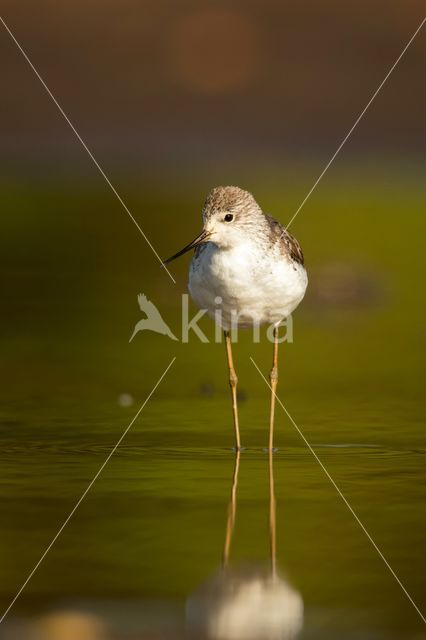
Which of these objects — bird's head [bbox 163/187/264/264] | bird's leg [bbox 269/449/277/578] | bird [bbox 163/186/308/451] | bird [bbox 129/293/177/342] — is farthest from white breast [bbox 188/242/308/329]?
bird [bbox 129/293/177/342]

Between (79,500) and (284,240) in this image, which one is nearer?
(79,500)

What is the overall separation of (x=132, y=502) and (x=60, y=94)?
28.1 metres

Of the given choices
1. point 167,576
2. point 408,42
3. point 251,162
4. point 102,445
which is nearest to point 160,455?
point 102,445

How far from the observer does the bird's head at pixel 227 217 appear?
10414mm

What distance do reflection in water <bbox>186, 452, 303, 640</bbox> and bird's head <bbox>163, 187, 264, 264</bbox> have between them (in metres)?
3.60

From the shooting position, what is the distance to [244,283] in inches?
413

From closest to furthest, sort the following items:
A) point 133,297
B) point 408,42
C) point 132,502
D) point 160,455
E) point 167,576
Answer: point 167,576 → point 132,502 → point 160,455 → point 133,297 → point 408,42

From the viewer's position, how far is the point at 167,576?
7.00 meters

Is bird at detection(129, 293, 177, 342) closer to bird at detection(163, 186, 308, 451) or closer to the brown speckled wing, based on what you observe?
the brown speckled wing

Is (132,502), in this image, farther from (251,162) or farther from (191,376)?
(251,162)

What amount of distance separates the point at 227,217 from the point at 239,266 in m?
0.38

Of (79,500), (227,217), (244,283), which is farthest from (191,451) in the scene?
(227,217)

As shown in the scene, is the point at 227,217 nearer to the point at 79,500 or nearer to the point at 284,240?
the point at 284,240

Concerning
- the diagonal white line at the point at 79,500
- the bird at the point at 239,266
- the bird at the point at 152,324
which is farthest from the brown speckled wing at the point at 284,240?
the bird at the point at 152,324
